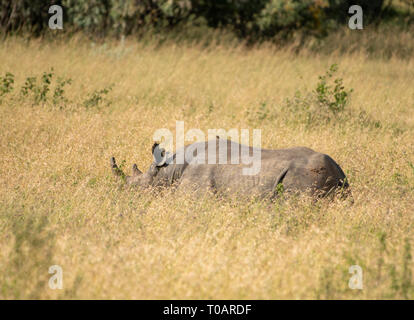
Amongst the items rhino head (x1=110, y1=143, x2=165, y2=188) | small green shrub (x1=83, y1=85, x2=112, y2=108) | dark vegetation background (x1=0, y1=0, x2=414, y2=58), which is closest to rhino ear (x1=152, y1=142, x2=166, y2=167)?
rhino head (x1=110, y1=143, x2=165, y2=188)

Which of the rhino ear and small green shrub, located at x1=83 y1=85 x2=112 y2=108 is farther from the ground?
small green shrub, located at x1=83 y1=85 x2=112 y2=108

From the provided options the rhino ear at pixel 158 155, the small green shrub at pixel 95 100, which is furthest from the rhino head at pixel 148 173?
the small green shrub at pixel 95 100

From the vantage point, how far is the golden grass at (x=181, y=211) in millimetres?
3121

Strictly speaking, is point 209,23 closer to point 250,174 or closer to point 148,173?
point 148,173

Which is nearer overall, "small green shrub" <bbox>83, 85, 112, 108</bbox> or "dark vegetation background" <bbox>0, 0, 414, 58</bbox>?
"small green shrub" <bbox>83, 85, 112, 108</bbox>

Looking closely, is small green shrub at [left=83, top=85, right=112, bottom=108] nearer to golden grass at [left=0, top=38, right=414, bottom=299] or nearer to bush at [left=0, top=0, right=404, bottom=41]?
golden grass at [left=0, top=38, right=414, bottom=299]

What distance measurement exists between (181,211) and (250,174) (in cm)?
77

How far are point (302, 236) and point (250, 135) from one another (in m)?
3.22

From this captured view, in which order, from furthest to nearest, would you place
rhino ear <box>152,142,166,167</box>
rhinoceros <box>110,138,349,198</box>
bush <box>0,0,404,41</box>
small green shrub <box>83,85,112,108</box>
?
1. bush <box>0,0,404,41</box>
2. small green shrub <box>83,85,112,108</box>
3. rhino ear <box>152,142,166,167</box>
4. rhinoceros <box>110,138,349,198</box>

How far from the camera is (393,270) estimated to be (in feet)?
10.5

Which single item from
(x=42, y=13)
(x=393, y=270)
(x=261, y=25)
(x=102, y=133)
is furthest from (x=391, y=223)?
(x=42, y=13)

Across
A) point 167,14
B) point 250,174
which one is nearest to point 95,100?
point 250,174

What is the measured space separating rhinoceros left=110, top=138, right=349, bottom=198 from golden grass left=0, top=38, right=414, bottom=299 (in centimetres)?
19

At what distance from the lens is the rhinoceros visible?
4.47 m
